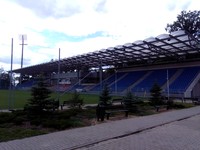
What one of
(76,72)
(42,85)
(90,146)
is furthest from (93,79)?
(90,146)

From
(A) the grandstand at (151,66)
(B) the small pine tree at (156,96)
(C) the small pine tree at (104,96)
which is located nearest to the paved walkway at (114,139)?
(C) the small pine tree at (104,96)

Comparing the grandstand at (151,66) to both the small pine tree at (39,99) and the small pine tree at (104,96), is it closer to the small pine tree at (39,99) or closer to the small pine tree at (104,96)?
the small pine tree at (104,96)

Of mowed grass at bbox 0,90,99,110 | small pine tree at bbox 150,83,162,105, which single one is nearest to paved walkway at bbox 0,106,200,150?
mowed grass at bbox 0,90,99,110

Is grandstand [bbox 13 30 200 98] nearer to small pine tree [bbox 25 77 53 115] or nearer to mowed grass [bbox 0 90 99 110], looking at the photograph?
mowed grass [bbox 0 90 99 110]

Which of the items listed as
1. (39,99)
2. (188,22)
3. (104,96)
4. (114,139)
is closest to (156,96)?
(104,96)

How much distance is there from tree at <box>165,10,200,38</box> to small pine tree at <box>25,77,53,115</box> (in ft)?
136

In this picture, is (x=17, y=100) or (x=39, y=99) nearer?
(x=39, y=99)

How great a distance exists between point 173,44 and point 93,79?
3747cm

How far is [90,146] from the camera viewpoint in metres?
9.00

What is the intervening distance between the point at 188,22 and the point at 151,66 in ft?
34.1

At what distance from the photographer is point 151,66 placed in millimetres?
54531

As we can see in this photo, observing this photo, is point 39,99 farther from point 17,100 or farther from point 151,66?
point 151,66

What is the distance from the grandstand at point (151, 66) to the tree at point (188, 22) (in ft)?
23.9

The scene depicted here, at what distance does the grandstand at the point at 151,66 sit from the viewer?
34.8m
